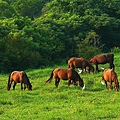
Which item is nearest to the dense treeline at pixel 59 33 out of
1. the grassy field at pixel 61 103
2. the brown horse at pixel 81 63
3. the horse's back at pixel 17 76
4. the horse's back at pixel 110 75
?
the brown horse at pixel 81 63

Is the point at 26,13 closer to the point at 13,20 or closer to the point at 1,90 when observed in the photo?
the point at 13,20

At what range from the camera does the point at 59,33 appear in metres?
37.4


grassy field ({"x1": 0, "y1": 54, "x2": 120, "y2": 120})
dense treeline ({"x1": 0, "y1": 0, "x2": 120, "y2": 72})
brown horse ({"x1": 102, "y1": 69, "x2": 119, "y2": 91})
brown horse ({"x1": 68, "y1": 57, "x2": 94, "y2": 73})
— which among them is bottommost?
grassy field ({"x1": 0, "y1": 54, "x2": 120, "y2": 120})

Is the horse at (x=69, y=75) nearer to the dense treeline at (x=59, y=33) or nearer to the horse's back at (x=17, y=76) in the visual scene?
the horse's back at (x=17, y=76)

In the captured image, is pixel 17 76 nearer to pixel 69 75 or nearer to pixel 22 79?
pixel 22 79

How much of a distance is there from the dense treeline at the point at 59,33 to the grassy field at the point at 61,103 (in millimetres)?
10400

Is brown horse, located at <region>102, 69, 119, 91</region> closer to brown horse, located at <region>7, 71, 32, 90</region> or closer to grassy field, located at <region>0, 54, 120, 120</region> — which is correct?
grassy field, located at <region>0, 54, 120, 120</region>

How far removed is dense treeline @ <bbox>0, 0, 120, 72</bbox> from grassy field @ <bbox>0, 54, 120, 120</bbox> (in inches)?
409

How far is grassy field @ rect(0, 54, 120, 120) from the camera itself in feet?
43.0

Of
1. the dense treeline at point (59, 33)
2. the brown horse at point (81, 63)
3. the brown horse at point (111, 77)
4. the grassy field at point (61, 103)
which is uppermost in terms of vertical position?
the dense treeline at point (59, 33)

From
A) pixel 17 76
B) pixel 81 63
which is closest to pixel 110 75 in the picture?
pixel 17 76

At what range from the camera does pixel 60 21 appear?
40.1 m

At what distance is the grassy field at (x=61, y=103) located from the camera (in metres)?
13.1

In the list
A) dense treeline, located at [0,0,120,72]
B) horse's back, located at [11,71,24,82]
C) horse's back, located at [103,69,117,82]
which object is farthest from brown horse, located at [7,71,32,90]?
dense treeline, located at [0,0,120,72]
